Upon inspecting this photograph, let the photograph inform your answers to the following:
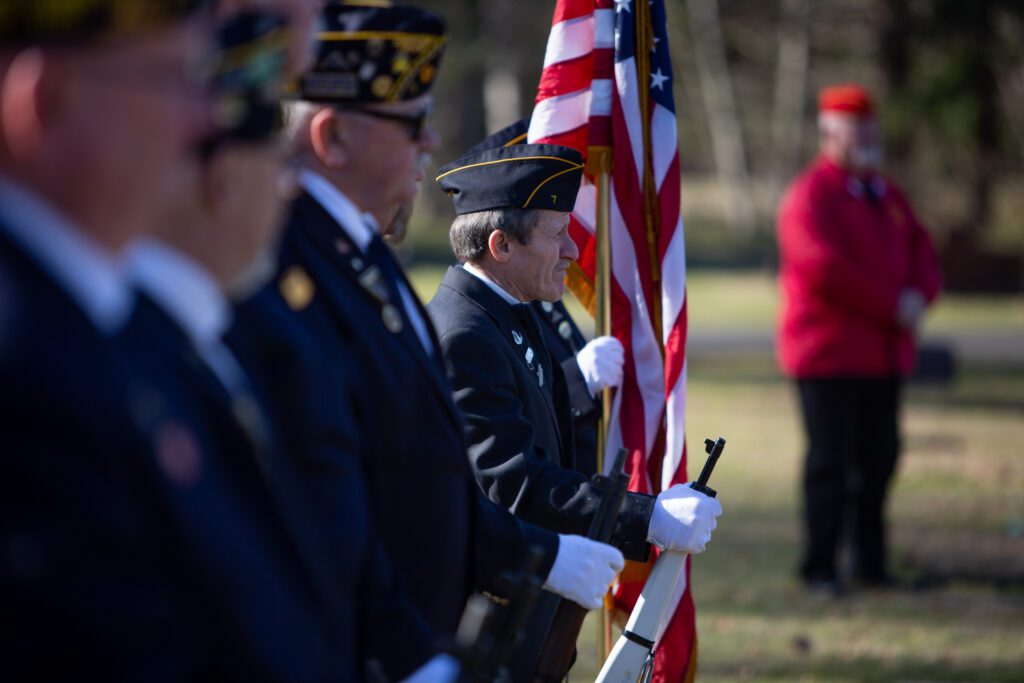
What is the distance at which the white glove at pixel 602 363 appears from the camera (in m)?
4.16

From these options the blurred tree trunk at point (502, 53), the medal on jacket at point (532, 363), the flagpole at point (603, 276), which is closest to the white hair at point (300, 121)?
the medal on jacket at point (532, 363)

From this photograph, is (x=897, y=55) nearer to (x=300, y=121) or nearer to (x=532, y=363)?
(x=532, y=363)

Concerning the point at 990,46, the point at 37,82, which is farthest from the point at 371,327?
the point at 990,46

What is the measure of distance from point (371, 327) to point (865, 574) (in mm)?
5553

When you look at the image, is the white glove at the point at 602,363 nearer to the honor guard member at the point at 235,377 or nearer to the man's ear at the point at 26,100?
the honor guard member at the point at 235,377

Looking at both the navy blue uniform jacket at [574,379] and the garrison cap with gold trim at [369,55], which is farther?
the navy blue uniform jacket at [574,379]

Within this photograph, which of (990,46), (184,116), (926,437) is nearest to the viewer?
(184,116)

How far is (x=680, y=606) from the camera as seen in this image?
400cm

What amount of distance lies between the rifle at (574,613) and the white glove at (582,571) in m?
0.14

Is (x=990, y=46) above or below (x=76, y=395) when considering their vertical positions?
below

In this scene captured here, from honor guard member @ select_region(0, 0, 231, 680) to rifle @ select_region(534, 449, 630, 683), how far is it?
5.29ft

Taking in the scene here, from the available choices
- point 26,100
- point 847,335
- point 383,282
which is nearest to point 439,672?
point 383,282

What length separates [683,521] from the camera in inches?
133

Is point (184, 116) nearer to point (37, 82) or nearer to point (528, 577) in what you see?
point (37, 82)
